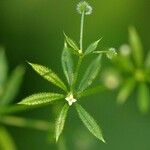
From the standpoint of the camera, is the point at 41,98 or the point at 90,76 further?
the point at 90,76

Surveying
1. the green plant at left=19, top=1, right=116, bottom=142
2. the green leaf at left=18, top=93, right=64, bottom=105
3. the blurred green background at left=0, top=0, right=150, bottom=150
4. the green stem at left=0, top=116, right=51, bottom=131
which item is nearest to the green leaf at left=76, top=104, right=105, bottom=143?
the green plant at left=19, top=1, right=116, bottom=142

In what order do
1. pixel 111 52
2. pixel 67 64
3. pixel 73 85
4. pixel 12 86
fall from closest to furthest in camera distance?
pixel 111 52, pixel 73 85, pixel 67 64, pixel 12 86

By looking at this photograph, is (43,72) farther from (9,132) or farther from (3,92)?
(9,132)

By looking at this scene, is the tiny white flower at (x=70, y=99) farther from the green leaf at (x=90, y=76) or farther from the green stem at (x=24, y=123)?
the green stem at (x=24, y=123)

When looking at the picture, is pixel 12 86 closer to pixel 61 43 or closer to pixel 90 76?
pixel 61 43

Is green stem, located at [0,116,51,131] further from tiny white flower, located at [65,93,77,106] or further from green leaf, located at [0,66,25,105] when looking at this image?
tiny white flower, located at [65,93,77,106]

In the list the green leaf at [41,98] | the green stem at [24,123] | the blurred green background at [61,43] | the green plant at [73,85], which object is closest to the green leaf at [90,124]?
the green plant at [73,85]

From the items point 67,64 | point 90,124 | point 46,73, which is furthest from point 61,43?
point 90,124

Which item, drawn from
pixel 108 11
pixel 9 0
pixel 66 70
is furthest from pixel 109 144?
pixel 66 70
